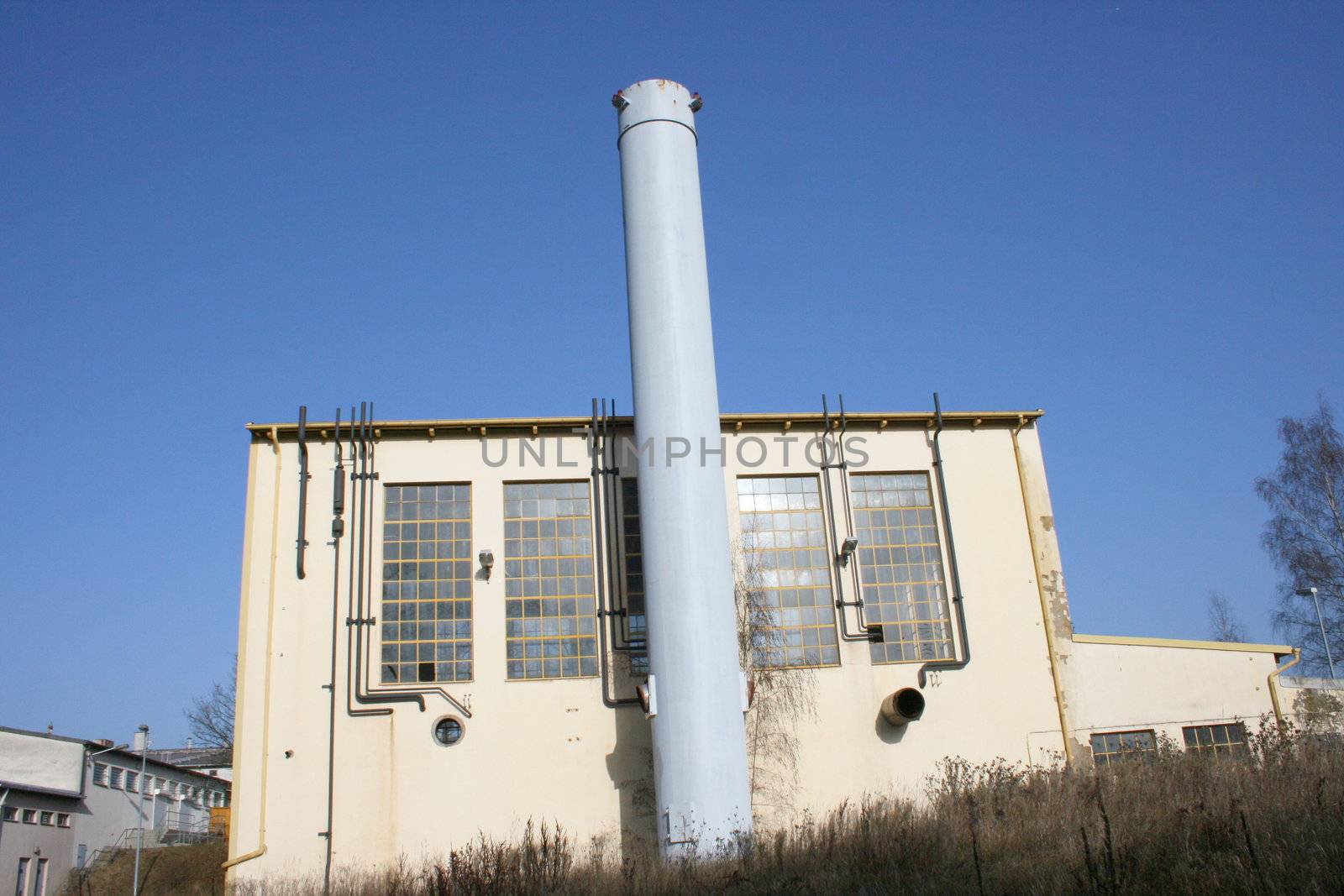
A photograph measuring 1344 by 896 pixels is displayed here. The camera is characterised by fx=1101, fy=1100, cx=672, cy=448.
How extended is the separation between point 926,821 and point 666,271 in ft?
27.9

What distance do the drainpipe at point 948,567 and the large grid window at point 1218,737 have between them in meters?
3.89

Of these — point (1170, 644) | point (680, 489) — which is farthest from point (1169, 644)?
point (680, 489)

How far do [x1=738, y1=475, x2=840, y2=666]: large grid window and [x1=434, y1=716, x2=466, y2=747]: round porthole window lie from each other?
4606 mm

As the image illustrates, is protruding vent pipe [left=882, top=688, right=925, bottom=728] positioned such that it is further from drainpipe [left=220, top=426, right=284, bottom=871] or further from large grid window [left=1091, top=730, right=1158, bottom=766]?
drainpipe [left=220, top=426, right=284, bottom=871]

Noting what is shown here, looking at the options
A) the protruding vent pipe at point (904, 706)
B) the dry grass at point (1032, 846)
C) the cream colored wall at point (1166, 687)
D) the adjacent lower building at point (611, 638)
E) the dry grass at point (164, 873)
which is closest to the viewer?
the dry grass at point (1032, 846)

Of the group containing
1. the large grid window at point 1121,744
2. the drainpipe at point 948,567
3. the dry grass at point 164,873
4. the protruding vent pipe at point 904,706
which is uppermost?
the drainpipe at point 948,567

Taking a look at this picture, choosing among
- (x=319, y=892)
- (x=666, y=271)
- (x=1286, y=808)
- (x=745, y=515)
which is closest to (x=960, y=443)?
(x=745, y=515)

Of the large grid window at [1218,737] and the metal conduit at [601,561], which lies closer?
the metal conduit at [601,561]

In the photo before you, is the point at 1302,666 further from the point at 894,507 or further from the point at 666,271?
the point at 666,271

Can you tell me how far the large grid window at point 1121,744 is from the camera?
1750 cm

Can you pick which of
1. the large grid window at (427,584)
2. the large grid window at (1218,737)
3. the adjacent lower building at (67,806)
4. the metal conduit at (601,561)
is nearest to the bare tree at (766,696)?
the metal conduit at (601,561)

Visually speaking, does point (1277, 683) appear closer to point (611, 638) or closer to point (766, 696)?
point (766, 696)

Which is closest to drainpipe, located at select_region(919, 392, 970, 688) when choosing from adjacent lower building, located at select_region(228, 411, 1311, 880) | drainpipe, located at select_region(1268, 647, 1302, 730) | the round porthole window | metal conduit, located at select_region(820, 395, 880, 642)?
adjacent lower building, located at select_region(228, 411, 1311, 880)

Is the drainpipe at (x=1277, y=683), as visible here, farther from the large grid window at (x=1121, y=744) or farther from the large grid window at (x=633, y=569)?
the large grid window at (x=633, y=569)
